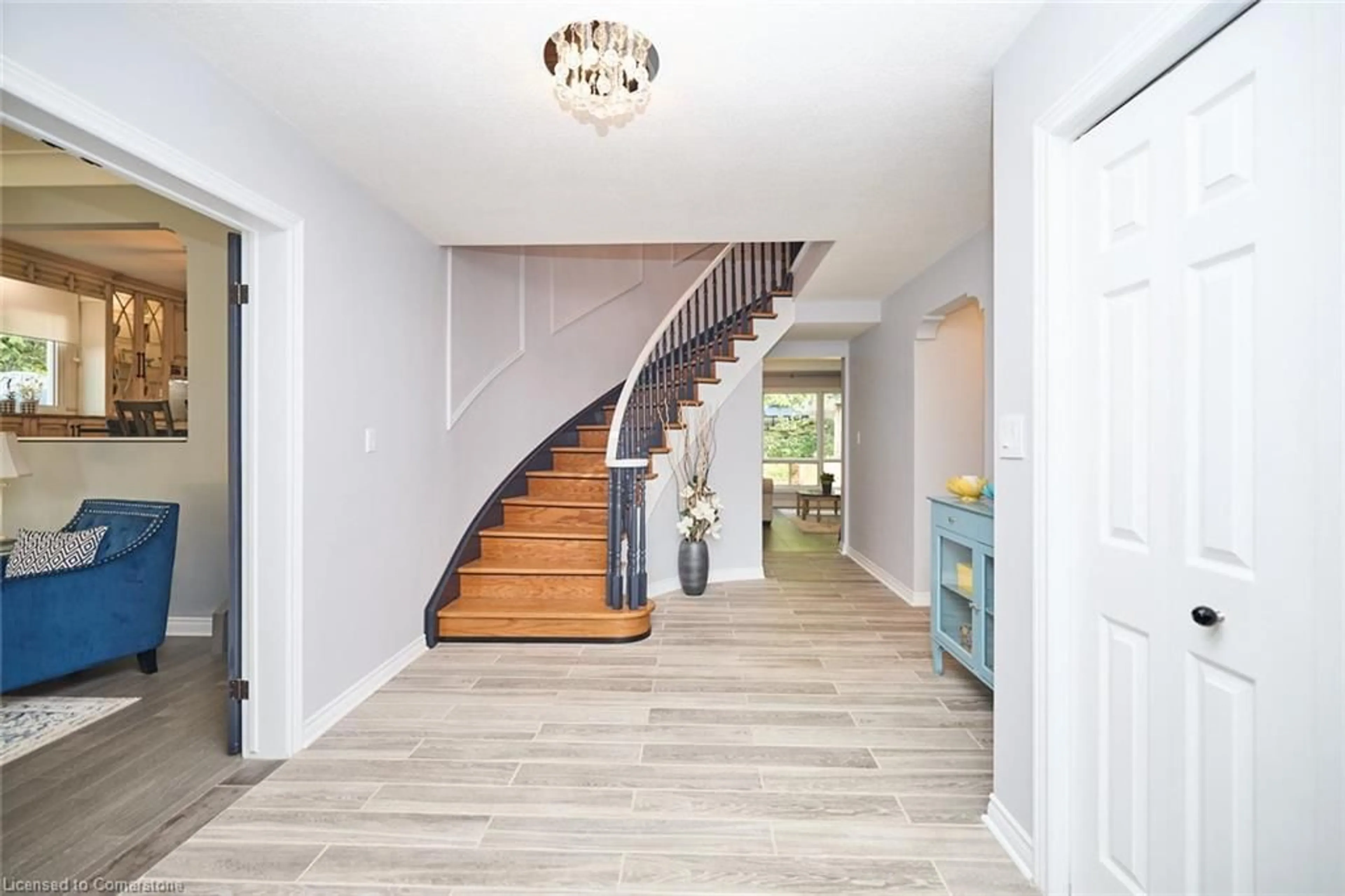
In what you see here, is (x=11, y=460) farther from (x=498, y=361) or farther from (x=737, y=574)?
(x=737, y=574)

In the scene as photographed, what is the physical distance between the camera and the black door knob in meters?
1.21

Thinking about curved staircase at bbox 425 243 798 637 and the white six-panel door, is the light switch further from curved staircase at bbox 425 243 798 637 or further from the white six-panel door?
curved staircase at bbox 425 243 798 637

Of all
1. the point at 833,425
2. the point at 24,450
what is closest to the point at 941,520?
the point at 24,450

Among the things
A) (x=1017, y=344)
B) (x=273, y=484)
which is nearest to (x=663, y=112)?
(x=1017, y=344)

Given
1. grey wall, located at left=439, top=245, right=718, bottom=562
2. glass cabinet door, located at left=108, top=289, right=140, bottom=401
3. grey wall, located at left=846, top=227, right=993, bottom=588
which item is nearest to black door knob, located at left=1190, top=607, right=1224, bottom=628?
grey wall, located at left=846, top=227, right=993, bottom=588

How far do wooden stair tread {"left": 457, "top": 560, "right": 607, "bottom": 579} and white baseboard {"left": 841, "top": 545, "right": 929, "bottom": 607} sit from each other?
2403 mm

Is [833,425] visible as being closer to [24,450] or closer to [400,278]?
[400,278]

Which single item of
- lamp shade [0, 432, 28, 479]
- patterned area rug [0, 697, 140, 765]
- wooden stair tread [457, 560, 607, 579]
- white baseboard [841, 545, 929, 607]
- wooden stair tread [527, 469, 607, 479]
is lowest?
patterned area rug [0, 697, 140, 765]

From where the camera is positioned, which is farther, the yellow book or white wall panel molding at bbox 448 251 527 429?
white wall panel molding at bbox 448 251 527 429

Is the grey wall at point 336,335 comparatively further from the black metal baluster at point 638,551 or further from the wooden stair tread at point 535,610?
the black metal baluster at point 638,551

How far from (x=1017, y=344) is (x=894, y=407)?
3.55 meters

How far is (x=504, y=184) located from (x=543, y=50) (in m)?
1.06

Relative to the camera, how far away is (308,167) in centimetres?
250

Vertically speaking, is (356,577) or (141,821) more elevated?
(356,577)
